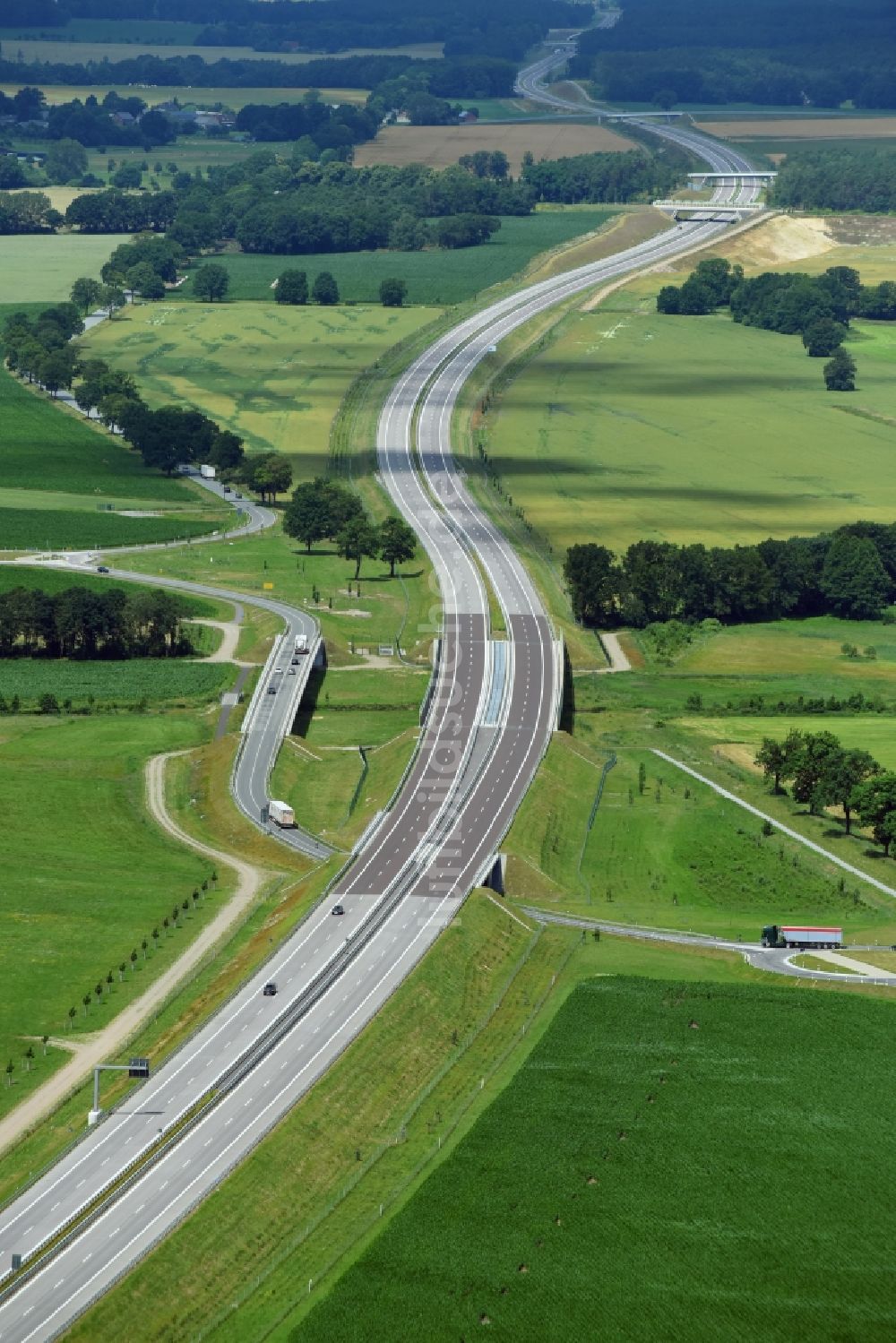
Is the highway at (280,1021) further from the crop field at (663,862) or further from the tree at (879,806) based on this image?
the tree at (879,806)

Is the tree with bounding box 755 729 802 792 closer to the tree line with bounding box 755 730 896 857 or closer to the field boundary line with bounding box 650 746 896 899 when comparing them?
the tree line with bounding box 755 730 896 857

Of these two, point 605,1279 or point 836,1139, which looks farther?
point 836,1139

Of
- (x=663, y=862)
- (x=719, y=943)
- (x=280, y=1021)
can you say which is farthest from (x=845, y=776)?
(x=280, y=1021)

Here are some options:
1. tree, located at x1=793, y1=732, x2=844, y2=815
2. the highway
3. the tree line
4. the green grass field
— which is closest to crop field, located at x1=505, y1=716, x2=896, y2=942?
the highway

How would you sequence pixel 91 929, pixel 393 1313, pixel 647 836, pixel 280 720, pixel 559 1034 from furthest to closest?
pixel 280 720, pixel 647 836, pixel 91 929, pixel 559 1034, pixel 393 1313

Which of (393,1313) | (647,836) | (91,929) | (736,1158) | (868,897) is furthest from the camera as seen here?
(647,836)

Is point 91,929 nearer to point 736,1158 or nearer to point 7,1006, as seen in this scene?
point 7,1006

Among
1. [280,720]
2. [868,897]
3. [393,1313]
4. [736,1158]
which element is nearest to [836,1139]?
[736,1158]
